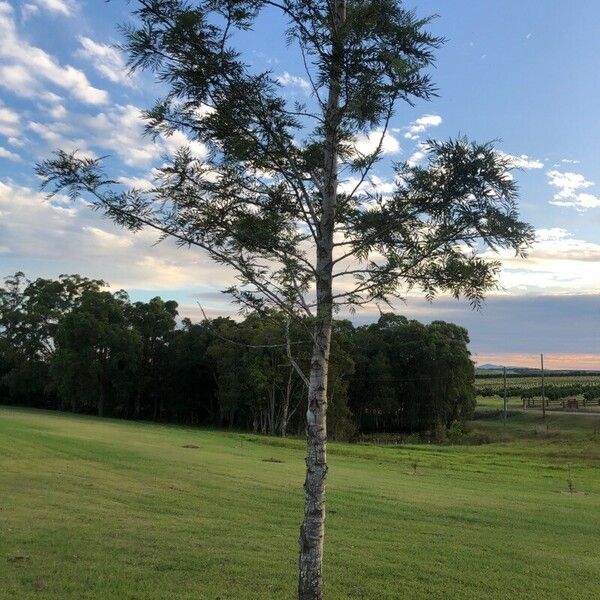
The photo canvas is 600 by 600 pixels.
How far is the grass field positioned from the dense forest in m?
30.5

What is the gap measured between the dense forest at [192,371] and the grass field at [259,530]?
99.9ft

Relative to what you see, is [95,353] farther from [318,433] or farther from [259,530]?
[318,433]

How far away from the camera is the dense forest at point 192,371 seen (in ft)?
177

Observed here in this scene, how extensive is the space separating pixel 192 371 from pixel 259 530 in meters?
51.7

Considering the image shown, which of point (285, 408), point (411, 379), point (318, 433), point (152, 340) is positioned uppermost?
point (152, 340)

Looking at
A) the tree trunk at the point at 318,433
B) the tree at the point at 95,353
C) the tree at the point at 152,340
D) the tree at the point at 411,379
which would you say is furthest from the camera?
the tree at the point at 152,340

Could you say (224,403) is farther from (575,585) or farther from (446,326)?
(575,585)

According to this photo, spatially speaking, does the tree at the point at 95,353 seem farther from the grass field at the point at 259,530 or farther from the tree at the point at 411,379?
the grass field at the point at 259,530

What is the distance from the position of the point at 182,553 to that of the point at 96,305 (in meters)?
52.4

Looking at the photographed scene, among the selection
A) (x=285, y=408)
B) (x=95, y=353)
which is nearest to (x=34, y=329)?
(x=95, y=353)

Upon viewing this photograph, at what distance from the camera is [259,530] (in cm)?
1117

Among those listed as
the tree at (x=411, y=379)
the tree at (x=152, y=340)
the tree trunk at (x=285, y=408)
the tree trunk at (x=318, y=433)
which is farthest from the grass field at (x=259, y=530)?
the tree at (x=152, y=340)

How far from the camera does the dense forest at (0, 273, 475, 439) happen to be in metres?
54.1

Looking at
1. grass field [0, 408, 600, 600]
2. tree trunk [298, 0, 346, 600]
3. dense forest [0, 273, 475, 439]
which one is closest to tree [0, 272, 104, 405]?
dense forest [0, 273, 475, 439]
